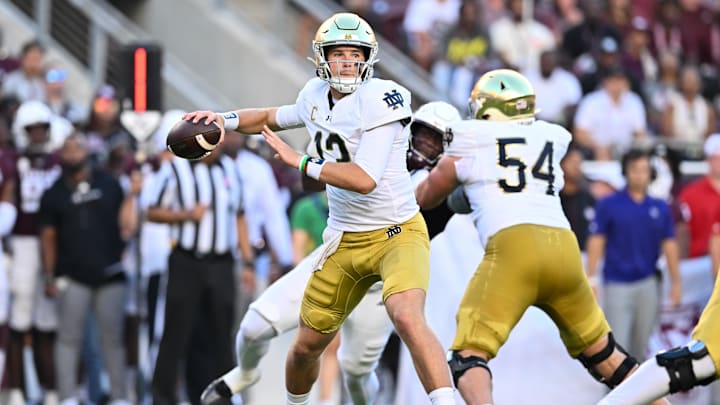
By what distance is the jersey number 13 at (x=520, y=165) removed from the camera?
294 inches

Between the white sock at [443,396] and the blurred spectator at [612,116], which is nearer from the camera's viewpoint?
the white sock at [443,396]

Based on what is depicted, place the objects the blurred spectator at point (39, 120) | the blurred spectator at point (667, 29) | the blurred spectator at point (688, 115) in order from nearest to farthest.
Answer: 1. the blurred spectator at point (39, 120)
2. the blurred spectator at point (688, 115)
3. the blurred spectator at point (667, 29)

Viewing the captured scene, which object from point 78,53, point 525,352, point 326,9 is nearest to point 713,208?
point 525,352

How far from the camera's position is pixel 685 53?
16.4 metres

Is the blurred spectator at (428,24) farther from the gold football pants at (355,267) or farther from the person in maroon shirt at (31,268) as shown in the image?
the gold football pants at (355,267)

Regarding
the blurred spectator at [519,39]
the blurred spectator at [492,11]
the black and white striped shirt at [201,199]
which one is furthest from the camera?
the blurred spectator at [492,11]

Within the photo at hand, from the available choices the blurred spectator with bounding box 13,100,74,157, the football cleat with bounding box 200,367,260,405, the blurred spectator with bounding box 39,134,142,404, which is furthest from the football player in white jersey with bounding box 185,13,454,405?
the blurred spectator with bounding box 13,100,74,157

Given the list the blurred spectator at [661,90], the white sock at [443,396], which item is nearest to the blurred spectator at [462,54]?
the blurred spectator at [661,90]

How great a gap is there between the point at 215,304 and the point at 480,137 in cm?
304

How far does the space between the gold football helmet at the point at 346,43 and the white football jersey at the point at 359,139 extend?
52 millimetres

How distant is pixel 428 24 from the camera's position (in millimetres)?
14961

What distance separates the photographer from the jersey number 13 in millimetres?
7465

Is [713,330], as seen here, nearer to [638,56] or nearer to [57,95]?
[57,95]

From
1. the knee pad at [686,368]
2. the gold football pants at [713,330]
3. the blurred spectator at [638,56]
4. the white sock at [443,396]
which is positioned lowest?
the white sock at [443,396]
